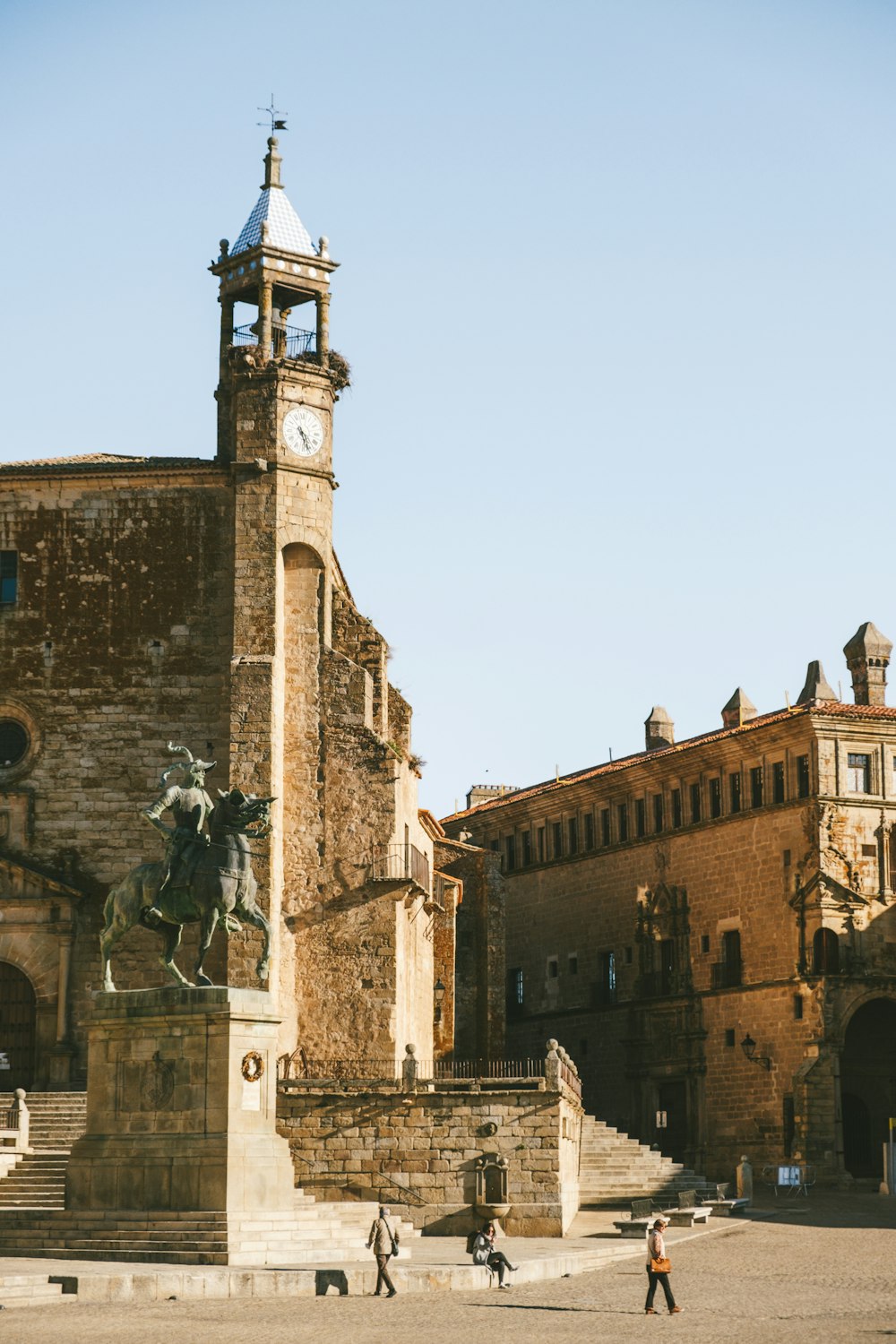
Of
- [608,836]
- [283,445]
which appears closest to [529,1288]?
[283,445]

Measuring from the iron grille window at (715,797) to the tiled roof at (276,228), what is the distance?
69.0ft

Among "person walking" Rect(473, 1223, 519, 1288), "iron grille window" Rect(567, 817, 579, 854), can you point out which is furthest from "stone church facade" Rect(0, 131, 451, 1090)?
"iron grille window" Rect(567, 817, 579, 854)

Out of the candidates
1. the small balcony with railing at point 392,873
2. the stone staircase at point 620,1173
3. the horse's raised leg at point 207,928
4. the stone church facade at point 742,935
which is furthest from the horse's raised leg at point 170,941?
the stone church facade at point 742,935

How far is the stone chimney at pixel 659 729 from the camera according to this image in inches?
2736

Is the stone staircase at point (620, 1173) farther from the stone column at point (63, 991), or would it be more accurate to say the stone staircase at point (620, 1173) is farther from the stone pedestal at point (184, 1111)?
the stone pedestal at point (184, 1111)

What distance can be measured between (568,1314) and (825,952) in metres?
31.6

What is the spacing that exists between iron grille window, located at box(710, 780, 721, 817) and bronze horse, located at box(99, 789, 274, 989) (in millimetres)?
29026

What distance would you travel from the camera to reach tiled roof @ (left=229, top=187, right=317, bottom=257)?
45.5 m

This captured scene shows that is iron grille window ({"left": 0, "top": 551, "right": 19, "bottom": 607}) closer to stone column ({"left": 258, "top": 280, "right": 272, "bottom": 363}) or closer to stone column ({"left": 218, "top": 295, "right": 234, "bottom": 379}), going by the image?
stone column ({"left": 218, "top": 295, "right": 234, "bottom": 379})

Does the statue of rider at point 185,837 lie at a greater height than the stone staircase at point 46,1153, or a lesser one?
greater

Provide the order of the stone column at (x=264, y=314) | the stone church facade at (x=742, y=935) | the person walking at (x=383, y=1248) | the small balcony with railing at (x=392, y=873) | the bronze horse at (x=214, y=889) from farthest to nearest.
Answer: the stone church facade at (x=742, y=935) < the stone column at (x=264, y=314) < the small balcony with railing at (x=392, y=873) < the bronze horse at (x=214, y=889) < the person walking at (x=383, y=1248)

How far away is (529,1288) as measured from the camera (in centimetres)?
2636

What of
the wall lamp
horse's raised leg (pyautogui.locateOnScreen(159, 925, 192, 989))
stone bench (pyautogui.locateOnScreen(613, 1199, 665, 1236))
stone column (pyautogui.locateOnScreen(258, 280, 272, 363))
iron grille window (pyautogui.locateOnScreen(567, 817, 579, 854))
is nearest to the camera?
horse's raised leg (pyautogui.locateOnScreen(159, 925, 192, 989))

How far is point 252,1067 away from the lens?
29.6 metres
